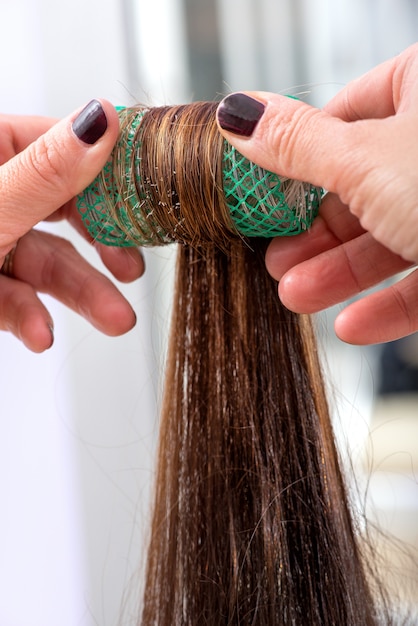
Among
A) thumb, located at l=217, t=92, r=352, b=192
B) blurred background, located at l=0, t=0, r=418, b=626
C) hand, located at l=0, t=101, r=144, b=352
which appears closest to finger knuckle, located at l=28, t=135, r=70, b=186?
hand, located at l=0, t=101, r=144, b=352

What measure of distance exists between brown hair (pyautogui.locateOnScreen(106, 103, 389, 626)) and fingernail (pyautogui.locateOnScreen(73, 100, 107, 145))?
→ 0.16m

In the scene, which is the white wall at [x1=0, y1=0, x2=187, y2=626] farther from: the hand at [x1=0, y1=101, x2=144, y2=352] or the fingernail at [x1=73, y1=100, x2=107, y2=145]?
the fingernail at [x1=73, y1=100, x2=107, y2=145]

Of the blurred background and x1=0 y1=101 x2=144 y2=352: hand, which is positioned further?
the blurred background

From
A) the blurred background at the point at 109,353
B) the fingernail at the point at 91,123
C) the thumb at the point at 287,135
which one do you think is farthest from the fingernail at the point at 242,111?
the blurred background at the point at 109,353

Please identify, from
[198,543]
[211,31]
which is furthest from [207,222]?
[211,31]

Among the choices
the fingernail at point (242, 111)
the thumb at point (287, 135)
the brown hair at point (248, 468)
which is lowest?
the brown hair at point (248, 468)

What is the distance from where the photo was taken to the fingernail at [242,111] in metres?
0.58

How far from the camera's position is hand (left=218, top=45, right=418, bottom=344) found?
0.53 metres

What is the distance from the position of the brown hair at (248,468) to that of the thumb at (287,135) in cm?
15

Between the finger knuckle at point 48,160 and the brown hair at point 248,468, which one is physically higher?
the finger knuckle at point 48,160

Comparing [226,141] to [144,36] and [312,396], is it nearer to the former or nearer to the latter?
[312,396]

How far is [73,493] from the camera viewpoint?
4.57ft

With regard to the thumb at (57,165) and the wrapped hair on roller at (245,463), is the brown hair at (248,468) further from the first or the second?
the thumb at (57,165)

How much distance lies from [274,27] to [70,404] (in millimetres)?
852
